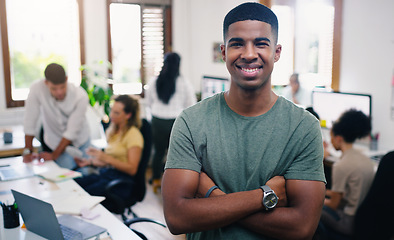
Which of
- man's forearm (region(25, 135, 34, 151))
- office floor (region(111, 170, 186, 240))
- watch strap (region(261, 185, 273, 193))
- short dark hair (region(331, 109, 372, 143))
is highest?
watch strap (region(261, 185, 273, 193))

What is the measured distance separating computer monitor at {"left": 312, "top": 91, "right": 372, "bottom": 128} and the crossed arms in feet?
8.85

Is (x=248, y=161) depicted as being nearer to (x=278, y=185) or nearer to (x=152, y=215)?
(x=278, y=185)

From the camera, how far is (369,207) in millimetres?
2277

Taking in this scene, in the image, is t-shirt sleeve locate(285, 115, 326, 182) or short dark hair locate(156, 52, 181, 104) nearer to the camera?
t-shirt sleeve locate(285, 115, 326, 182)

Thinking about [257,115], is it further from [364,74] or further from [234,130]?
[364,74]

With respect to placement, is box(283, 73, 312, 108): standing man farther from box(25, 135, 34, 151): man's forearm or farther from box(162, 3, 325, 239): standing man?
box(162, 3, 325, 239): standing man

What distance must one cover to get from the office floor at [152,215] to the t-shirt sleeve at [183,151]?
199 centimetres

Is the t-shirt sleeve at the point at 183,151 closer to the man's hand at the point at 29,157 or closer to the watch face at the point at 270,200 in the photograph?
the watch face at the point at 270,200

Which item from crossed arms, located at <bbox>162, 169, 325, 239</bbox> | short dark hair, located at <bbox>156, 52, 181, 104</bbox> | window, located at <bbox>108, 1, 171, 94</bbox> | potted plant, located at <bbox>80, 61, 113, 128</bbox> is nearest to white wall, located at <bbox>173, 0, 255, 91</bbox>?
window, located at <bbox>108, 1, 171, 94</bbox>

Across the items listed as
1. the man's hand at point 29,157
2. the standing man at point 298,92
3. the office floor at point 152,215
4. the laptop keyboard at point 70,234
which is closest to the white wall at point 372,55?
the standing man at point 298,92

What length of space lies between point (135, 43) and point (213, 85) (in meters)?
1.58

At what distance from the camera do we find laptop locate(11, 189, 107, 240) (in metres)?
1.62

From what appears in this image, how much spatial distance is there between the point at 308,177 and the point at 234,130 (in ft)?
0.89

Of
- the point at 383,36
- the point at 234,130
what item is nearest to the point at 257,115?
the point at 234,130
